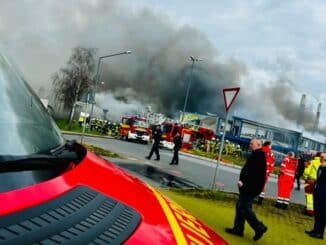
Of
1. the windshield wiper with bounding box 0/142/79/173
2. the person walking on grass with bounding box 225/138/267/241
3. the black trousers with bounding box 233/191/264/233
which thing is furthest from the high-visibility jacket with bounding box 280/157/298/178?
the windshield wiper with bounding box 0/142/79/173

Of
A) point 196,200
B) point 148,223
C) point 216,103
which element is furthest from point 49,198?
point 216,103

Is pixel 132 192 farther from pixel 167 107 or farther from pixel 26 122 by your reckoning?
pixel 167 107

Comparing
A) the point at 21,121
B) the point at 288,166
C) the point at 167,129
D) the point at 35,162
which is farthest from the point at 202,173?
the point at 167,129

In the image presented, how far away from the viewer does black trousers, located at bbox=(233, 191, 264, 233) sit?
25.1 feet

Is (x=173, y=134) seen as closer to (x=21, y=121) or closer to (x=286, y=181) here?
(x=286, y=181)

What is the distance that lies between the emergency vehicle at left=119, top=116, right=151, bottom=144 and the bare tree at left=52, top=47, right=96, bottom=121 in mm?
17347

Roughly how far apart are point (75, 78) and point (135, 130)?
75.9 feet

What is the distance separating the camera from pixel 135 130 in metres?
42.2

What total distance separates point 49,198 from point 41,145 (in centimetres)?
52

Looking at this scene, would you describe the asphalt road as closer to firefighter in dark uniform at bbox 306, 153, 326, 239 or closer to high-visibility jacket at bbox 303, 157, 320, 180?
high-visibility jacket at bbox 303, 157, 320, 180

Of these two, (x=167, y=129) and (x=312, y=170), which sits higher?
(x=167, y=129)

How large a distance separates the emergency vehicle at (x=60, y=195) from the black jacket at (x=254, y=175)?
5.94m

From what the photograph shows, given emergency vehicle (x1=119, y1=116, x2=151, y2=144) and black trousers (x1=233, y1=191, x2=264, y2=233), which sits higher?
emergency vehicle (x1=119, y1=116, x2=151, y2=144)

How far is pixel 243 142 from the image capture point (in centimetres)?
5616
